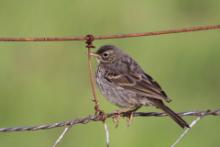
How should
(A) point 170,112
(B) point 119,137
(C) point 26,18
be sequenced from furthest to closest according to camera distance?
(C) point 26,18 < (B) point 119,137 < (A) point 170,112

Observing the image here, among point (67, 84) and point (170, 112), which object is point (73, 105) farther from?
point (170, 112)

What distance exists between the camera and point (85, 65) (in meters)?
13.2

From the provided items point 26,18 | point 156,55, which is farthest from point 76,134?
point 26,18

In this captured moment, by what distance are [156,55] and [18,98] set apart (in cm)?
216

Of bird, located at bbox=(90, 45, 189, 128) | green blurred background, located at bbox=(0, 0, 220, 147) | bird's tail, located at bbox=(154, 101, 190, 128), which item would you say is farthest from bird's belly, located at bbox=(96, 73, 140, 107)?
green blurred background, located at bbox=(0, 0, 220, 147)

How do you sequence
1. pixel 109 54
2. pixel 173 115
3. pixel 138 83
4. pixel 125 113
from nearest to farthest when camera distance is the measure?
pixel 173 115 → pixel 125 113 → pixel 138 83 → pixel 109 54

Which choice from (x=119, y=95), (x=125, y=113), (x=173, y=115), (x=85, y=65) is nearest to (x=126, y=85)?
(x=119, y=95)

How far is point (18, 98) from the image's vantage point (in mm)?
12461

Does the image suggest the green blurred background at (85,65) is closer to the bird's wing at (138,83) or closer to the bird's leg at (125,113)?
the bird's wing at (138,83)

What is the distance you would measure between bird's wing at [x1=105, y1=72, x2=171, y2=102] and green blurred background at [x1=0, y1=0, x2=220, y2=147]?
6.10ft

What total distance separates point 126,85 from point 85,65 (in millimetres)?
3724

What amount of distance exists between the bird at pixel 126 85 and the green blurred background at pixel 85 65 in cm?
170

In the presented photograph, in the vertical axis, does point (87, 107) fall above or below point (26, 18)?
below

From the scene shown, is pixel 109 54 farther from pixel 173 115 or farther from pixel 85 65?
pixel 85 65
